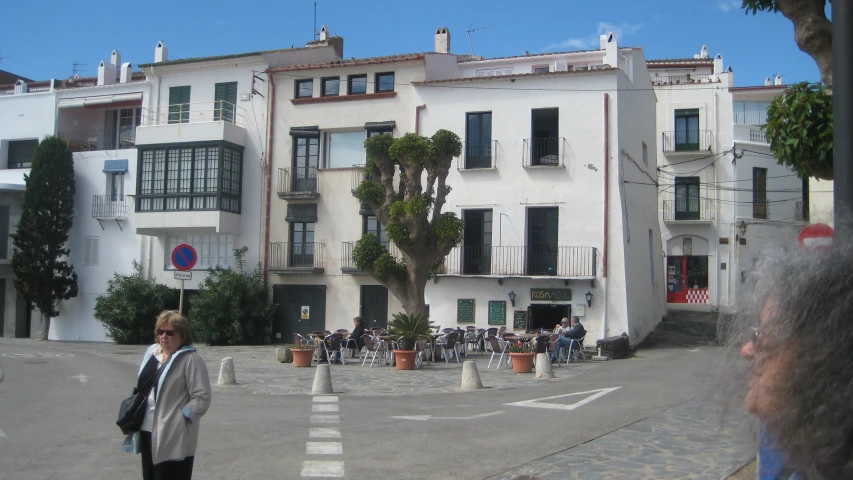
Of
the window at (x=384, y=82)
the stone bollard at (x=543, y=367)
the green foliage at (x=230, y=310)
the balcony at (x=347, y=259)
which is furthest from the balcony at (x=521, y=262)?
the stone bollard at (x=543, y=367)

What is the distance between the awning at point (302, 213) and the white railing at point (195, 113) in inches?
171

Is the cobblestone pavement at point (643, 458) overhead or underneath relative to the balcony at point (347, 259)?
underneath

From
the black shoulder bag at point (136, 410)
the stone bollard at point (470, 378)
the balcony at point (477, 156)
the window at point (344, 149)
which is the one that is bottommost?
the stone bollard at point (470, 378)

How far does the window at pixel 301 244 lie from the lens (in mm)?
30547

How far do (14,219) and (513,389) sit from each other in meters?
28.5

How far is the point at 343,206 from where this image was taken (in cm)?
3003

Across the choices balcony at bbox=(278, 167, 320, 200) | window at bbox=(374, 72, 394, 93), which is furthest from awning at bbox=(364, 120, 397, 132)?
balcony at bbox=(278, 167, 320, 200)

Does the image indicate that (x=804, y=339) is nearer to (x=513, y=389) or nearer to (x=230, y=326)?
(x=513, y=389)

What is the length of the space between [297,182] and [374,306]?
5901mm

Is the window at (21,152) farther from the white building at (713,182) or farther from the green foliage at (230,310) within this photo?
the white building at (713,182)

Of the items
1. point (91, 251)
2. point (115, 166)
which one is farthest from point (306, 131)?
point (91, 251)

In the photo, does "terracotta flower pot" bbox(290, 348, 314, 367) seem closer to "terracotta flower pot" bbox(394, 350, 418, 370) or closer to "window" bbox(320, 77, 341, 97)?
"terracotta flower pot" bbox(394, 350, 418, 370)

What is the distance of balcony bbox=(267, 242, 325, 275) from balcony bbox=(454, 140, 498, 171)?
678 centimetres

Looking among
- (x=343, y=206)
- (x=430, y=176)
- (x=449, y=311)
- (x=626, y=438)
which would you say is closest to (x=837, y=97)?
(x=626, y=438)
